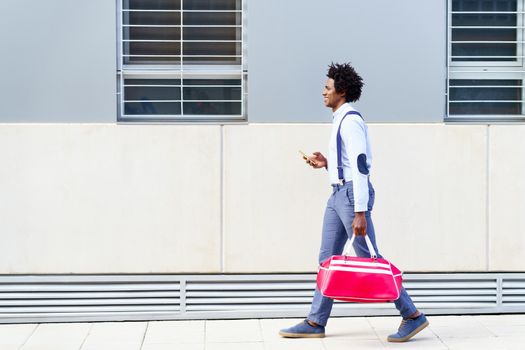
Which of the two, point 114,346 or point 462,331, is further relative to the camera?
point 462,331

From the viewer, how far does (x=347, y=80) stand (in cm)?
716

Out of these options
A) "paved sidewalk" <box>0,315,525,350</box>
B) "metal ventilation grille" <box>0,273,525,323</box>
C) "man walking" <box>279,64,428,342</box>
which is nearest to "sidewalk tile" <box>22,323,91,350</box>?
"paved sidewalk" <box>0,315,525,350</box>

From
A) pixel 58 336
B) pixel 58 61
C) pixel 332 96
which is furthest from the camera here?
pixel 58 61

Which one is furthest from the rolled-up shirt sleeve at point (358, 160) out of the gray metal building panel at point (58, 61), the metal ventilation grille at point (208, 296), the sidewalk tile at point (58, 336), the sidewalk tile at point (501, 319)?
the sidewalk tile at point (58, 336)

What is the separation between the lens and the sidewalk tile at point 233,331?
7.40 m

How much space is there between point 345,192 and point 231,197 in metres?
1.15

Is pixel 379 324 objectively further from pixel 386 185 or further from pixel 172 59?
pixel 172 59

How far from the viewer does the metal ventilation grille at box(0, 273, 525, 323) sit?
7883 mm

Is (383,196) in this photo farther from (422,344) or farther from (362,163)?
(422,344)

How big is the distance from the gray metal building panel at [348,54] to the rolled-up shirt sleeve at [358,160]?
96 centimetres

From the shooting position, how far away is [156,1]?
811 cm

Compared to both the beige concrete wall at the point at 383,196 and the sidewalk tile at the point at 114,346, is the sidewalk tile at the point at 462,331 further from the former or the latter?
the sidewalk tile at the point at 114,346

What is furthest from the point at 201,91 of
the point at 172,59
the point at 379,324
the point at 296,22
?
the point at 379,324

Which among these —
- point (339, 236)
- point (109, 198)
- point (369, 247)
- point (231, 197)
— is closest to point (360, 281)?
point (369, 247)
